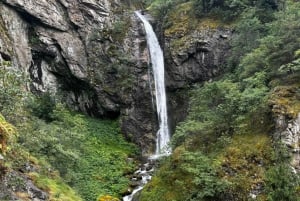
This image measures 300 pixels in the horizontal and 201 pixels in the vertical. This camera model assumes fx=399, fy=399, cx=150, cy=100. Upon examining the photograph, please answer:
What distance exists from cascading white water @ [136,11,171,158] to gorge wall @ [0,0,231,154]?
50 centimetres

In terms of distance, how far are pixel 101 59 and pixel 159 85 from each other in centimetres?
548

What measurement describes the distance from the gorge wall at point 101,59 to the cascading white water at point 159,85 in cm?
50

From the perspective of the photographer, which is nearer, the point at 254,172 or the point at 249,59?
the point at 254,172

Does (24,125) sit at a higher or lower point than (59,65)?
lower

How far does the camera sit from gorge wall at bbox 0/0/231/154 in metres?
31.5

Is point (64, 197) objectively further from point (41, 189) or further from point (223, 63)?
point (223, 63)

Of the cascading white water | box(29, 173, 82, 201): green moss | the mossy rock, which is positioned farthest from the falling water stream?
box(29, 173, 82, 201): green moss

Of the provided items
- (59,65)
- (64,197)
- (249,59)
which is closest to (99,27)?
(59,65)

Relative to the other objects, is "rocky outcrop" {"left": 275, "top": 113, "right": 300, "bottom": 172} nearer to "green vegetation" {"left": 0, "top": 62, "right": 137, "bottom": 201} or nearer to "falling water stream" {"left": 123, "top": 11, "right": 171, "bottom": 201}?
"green vegetation" {"left": 0, "top": 62, "right": 137, "bottom": 201}

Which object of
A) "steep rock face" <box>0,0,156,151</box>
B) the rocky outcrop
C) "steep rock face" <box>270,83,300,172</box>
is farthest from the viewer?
"steep rock face" <box>0,0,156,151</box>

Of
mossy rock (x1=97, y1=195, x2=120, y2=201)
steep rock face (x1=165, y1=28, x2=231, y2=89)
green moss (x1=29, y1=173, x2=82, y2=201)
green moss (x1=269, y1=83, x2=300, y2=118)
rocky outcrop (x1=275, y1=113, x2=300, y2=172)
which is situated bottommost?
mossy rock (x1=97, y1=195, x2=120, y2=201)

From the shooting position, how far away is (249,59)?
79.5 feet

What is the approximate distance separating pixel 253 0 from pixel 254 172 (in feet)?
59.7

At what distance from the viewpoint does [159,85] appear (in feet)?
111
